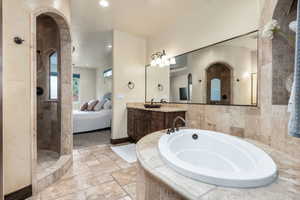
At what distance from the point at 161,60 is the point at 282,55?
2291 millimetres

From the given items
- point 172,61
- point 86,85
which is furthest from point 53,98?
point 86,85

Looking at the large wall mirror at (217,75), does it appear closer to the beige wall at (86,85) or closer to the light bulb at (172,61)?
the light bulb at (172,61)

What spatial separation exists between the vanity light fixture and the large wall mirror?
0.10 meters

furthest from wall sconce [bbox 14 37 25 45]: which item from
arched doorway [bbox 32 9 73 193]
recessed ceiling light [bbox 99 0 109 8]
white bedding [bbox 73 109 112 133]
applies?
white bedding [bbox 73 109 112 133]

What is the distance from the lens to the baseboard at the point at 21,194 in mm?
1481

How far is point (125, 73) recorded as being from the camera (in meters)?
3.63

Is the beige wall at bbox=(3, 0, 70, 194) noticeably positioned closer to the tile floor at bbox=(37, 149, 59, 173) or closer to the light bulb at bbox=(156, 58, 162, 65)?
the tile floor at bbox=(37, 149, 59, 173)

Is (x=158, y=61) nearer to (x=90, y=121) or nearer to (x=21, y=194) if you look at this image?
(x=90, y=121)

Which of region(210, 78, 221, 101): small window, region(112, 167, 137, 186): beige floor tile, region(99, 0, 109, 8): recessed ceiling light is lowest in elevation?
region(112, 167, 137, 186): beige floor tile

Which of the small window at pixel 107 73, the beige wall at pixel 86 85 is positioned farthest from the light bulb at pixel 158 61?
the beige wall at pixel 86 85

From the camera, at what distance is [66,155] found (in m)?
2.41

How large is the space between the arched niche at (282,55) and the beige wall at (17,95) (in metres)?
2.59

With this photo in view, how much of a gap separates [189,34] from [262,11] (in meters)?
1.27

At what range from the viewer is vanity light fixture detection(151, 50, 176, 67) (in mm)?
3221
